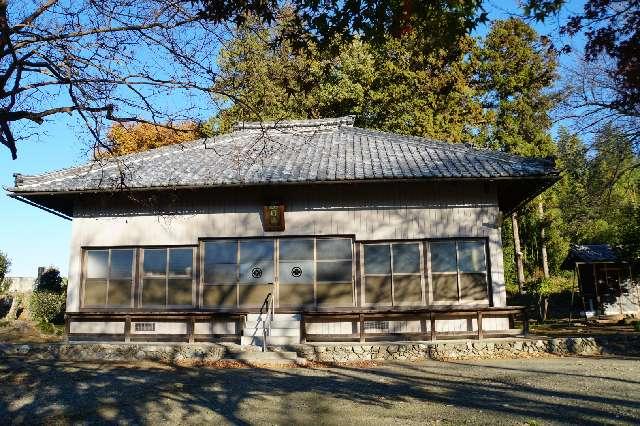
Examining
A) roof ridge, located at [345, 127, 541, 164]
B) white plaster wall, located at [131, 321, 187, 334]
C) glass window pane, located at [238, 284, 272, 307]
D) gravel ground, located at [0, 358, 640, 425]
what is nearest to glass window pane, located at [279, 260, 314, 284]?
glass window pane, located at [238, 284, 272, 307]

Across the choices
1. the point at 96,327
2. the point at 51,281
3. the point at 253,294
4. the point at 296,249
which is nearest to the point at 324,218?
the point at 296,249

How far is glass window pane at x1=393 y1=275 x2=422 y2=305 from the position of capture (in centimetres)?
1371

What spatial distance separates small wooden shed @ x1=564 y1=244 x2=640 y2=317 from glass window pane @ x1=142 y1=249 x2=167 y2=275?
1663 cm

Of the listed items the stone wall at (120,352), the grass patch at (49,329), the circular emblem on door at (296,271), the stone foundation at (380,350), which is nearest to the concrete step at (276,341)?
the stone foundation at (380,350)

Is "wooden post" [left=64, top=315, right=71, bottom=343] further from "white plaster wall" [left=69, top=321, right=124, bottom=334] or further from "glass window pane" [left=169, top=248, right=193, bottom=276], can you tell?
"glass window pane" [left=169, top=248, right=193, bottom=276]

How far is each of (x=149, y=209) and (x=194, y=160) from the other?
7.80ft

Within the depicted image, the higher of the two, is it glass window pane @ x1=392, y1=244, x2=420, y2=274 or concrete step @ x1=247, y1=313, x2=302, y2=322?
glass window pane @ x1=392, y1=244, x2=420, y2=274

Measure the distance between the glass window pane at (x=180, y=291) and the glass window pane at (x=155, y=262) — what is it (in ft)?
1.41

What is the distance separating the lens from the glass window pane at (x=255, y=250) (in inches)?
559

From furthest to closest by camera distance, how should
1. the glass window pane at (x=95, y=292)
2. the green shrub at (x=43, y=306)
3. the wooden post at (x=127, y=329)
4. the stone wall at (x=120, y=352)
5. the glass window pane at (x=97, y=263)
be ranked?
the green shrub at (x=43, y=306) → the glass window pane at (x=97, y=263) → the glass window pane at (x=95, y=292) → the wooden post at (x=127, y=329) → the stone wall at (x=120, y=352)

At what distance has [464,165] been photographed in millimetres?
13914

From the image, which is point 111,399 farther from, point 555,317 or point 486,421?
point 555,317

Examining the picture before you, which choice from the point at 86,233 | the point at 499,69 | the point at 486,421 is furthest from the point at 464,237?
the point at 499,69

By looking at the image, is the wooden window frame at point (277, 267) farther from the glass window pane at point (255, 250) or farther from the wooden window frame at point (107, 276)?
the wooden window frame at point (107, 276)
